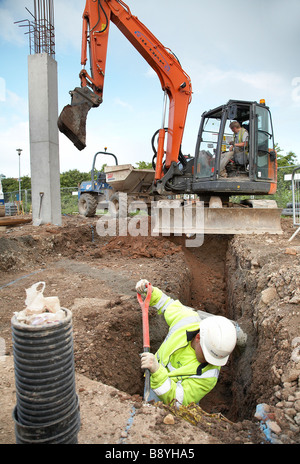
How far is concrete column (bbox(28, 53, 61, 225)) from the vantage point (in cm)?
945

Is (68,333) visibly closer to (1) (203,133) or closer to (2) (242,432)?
(2) (242,432)

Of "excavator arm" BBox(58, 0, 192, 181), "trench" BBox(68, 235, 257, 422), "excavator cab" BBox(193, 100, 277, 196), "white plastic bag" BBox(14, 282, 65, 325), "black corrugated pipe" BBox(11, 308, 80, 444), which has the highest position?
"excavator arm" BBox(58, 0, 192, 181)

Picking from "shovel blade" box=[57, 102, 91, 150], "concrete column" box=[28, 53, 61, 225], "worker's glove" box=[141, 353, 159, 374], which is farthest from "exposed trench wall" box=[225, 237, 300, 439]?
"concrete column" box=[28, 53, 61, 225]

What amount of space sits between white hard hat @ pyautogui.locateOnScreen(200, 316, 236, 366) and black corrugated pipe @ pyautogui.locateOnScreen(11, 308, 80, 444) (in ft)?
4.35

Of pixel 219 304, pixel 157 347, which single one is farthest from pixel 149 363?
pixel 219 304

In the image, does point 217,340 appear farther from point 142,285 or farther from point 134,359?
point 134,359

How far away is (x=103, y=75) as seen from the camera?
7.57 metres

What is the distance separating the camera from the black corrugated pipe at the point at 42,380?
4.70ft

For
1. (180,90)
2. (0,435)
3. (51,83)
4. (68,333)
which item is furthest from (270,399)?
(51,83)

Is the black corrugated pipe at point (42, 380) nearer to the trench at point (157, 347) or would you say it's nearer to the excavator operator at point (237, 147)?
the trench at point (157, 347)

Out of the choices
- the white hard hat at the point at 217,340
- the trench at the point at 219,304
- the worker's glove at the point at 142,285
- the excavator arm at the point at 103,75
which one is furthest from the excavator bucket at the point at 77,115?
the white hard hat at the point at 217,340

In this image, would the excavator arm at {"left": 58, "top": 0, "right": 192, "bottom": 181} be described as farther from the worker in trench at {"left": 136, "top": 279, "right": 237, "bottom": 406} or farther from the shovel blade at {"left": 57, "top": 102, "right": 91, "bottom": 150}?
the worker in trench at {"left": 136, "top": 279, "right": 237, "bottom": 406}

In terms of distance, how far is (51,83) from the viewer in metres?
9.62
